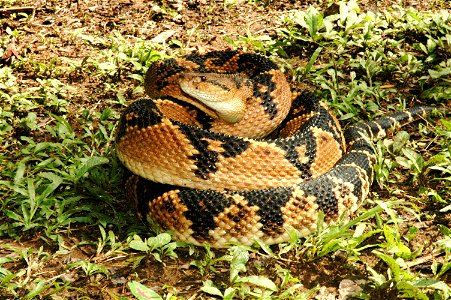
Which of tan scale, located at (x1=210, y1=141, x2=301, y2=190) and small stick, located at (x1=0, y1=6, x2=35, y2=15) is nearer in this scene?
tan scale, located at (x1=210, y1=141, x2=301, y2=190)

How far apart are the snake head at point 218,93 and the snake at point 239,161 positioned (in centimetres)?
1

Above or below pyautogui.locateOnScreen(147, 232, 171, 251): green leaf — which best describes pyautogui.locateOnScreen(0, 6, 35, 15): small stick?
above

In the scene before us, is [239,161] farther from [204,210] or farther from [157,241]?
[157,241]

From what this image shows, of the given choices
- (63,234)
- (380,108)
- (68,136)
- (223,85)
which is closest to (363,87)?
(380,108)

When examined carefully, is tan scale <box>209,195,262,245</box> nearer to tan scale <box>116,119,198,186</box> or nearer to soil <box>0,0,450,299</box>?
tan scale <box>116,119,198,186</box>

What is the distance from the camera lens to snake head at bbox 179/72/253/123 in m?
6.12

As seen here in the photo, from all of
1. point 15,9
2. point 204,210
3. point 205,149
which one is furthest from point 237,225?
point 15,9

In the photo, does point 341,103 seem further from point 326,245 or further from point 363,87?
point 326,245

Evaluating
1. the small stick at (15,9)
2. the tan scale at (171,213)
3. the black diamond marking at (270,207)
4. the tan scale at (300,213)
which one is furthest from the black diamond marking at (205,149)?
the small stick at (15,9)

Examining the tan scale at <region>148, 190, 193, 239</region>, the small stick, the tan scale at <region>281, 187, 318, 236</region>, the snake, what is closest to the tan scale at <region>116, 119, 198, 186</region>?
the snake

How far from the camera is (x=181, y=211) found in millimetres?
5043

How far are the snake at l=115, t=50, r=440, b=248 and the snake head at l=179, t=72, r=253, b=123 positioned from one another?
1 cm

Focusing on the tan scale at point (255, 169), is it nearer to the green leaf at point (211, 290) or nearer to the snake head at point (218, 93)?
the snake head at point (218, 93)

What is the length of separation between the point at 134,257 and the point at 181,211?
0.57 meters
